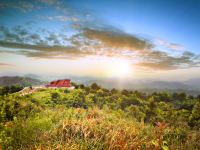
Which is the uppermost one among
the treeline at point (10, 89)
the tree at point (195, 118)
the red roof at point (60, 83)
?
the red roof at point (60, 83)

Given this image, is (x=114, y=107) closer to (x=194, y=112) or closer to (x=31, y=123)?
(x=194, y=112)

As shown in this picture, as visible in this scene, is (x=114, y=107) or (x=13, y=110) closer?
(x=13, y=110)

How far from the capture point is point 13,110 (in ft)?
24.3

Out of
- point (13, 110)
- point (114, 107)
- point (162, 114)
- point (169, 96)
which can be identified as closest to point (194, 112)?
point (162, 114)

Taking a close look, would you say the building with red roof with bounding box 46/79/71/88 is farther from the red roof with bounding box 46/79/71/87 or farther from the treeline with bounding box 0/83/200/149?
the treeline with bounding box 0/83/200/149

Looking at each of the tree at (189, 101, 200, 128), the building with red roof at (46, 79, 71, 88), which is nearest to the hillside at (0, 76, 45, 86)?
the building with red roof at (46, 79, 71, 88)

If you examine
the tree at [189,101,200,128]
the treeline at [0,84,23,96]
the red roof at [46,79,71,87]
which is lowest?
the tree at [189,101,200,128]

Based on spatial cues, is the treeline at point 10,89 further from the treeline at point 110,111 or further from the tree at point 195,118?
the tree at point 195,118

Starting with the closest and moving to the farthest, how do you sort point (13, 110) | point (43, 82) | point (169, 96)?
point (13, 110), point (169, 96), point (43, 82)

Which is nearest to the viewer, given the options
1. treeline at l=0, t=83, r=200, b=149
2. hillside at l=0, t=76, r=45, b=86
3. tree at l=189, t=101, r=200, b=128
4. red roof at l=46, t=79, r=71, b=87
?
treeline at l=0, t=83, r=200, b=149

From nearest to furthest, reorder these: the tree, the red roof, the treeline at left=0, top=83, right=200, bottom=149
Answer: the treeline at left=0, top=83, right=200, bottom=149, the tree, the red roof

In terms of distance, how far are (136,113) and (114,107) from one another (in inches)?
72.0

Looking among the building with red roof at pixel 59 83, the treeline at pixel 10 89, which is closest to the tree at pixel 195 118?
the treeline at pixel 10 89

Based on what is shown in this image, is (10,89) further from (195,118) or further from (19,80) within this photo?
(195,118)
